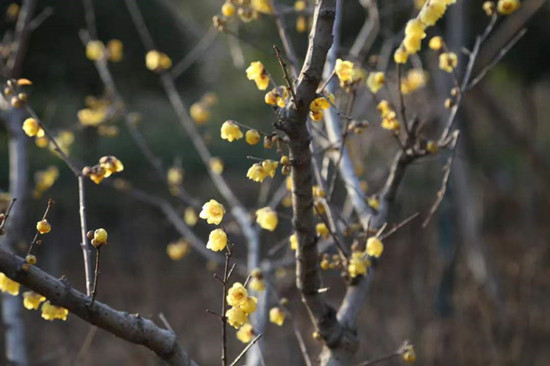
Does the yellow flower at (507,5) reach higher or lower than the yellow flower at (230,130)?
higher

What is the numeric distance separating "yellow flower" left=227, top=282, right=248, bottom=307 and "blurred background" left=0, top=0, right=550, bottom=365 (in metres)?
0.99

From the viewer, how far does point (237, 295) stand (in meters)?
1.33

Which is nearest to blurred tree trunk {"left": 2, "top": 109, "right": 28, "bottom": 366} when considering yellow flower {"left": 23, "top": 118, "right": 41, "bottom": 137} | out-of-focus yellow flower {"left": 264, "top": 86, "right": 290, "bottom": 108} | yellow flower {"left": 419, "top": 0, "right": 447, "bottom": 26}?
yellow flower {"left": 23, "top": 118, "right": 41, "bottom": 137}

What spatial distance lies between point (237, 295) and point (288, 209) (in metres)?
5.86

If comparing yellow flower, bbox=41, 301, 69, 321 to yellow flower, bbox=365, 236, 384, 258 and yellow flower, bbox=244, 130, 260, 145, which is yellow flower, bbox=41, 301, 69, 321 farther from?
yellow flower, bbox=365, 236, 384, 258

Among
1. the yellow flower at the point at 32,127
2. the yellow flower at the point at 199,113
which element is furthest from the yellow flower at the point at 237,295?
the yellow flower at the point at 199,113

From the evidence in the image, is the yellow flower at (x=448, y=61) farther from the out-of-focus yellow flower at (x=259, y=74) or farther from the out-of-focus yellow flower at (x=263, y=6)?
the out-of-focus yellow flower at (x=259, y=74)

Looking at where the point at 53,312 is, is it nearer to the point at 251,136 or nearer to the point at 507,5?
the point at 251,136

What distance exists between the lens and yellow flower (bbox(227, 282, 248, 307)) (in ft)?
4.34

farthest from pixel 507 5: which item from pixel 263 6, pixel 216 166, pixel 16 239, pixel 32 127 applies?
pixel 16 239

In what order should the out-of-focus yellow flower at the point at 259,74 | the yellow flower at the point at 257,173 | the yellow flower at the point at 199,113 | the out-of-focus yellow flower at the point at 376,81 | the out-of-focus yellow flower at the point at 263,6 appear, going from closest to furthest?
the yellow flower at the point at 257,173 < the out-of-focus yellow flower at the point at 259,74 < the out-of-focus yellow flower at the point at 376,81 < the out-of-focus yellow flower at the point at 263,6 < the yellow flower at the point at 199,113

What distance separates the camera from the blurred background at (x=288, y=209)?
479 centimetres

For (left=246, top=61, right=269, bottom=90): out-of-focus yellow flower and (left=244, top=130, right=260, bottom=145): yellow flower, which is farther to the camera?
(left=246, top=61, right=269, bottom=90): out-of-focus yellow flower

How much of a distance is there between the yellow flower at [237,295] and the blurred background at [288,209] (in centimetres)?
99
